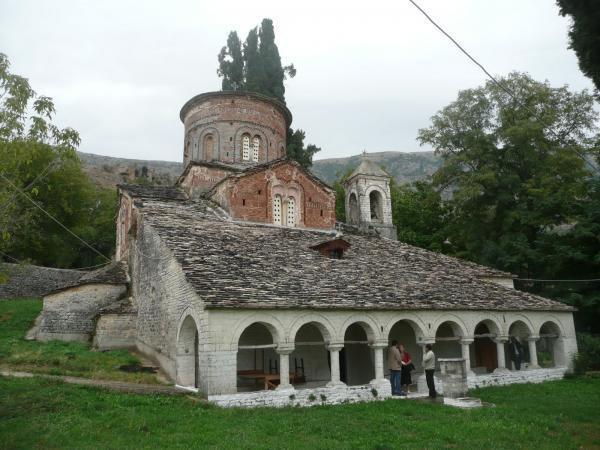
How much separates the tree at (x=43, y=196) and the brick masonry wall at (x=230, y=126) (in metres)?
6.60

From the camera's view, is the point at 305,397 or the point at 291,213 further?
the point at 291,213

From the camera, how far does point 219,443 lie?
26.6ft

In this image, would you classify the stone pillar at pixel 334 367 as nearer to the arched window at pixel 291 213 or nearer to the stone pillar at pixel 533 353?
the arched window at pixel 291 213

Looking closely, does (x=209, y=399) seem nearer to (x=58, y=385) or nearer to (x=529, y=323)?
(x=58, y=385)

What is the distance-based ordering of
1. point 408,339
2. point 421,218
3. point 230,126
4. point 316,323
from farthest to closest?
point 421,218, point 230,126, point 408,339, point 316,323

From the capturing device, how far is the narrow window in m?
20.2

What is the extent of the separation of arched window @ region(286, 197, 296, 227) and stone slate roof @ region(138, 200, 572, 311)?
0.80 m

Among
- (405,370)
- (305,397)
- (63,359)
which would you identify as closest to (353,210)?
(405,370)

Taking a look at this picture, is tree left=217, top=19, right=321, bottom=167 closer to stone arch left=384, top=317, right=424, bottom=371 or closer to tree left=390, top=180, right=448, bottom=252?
tree left=390, top=180, right=448, bottom=252

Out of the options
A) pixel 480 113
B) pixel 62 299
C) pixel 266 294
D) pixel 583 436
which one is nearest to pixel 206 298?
pixel 266 294

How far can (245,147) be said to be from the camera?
24.0 metres

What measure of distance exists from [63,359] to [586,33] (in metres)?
15.9

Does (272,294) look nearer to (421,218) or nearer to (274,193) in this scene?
(274,193)

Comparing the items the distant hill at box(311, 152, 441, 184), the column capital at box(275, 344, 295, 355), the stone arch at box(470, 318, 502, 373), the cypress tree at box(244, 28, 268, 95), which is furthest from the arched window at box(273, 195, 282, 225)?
the distant hill at box(311, 152, 441, 184)
